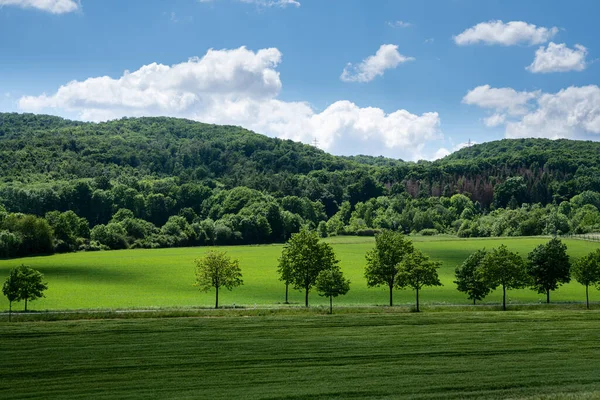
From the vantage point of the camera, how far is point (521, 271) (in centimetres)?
6719

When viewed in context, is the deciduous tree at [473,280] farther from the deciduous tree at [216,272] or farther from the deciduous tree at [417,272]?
the deciduous tree at [216,272]

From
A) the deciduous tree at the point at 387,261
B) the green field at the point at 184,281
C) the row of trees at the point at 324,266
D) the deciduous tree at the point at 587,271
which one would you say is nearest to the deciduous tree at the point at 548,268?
the deciduous tree at the point at 587,271

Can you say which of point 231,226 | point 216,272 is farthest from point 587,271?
point 231,226

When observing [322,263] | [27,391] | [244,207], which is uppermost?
[244,207]

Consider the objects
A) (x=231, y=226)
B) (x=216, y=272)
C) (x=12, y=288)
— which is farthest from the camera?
(x=231, y=226)

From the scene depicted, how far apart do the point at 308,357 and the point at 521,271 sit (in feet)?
119

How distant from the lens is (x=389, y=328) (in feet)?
160

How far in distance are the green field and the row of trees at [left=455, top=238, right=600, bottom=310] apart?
7.28 ft

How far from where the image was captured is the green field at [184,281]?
7075 cm

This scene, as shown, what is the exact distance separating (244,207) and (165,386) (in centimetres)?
14521

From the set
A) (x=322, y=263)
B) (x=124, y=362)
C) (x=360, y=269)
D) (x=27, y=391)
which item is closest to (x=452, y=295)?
(x=322, y=263)

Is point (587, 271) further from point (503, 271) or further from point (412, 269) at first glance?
point (412, 269)

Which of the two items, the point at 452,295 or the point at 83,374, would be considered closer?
the point at 83,374

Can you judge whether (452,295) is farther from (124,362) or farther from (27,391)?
(27,391)
